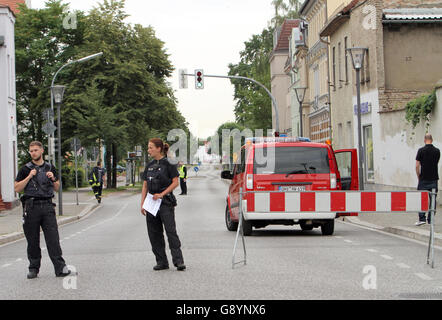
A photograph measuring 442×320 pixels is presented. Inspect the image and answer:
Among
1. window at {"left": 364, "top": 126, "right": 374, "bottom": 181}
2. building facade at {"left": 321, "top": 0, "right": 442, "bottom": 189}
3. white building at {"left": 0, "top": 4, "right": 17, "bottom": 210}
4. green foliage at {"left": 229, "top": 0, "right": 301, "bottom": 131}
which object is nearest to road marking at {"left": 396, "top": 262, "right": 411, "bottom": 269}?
building facade at {"left": 321, "top": 0, "right": 442, "bottom": 189}

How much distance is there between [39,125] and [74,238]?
41.1 metres

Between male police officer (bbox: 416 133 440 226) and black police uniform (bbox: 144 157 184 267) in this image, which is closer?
black police uniform (bbox: 144 157 184 267)

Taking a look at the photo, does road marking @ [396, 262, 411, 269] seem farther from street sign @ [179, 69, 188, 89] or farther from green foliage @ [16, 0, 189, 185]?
green foliage @ [16, 0, 189, 185]

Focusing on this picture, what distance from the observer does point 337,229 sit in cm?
1909

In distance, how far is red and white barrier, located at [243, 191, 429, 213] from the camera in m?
12.0

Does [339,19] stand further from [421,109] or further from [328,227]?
[328,227]

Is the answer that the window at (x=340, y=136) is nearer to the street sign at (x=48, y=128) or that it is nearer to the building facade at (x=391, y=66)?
the building facade at (x=391, y=66)

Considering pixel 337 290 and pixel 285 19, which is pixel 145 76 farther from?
pixel 337 290

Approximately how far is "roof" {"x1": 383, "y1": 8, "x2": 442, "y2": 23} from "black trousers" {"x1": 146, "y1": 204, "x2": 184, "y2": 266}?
24.0m

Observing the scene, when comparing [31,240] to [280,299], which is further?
[31,240]

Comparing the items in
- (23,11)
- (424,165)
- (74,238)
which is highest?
(23,11)
